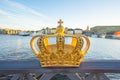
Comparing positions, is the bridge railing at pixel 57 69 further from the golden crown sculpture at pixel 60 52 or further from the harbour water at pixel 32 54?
the harbour water at pixel 32 54

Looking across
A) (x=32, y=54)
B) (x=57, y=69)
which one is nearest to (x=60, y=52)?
(x=57, y=69)

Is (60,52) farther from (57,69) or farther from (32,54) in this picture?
(32,54)

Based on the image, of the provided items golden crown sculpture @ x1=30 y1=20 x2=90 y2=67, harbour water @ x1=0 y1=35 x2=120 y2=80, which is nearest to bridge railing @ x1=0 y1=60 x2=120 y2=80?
golden crown sculpture @ x1=30 y1=20 x2=90 y2=67

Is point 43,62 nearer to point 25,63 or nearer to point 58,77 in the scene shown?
point 25,63

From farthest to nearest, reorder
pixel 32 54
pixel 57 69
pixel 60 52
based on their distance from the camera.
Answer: pixel 32 54, pixel 60 52, pixel 57 69

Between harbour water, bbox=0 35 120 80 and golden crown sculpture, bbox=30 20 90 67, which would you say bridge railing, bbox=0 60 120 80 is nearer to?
golden crown sculpture, bbox=30 20 90 67

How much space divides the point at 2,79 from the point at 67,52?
29.1 ft

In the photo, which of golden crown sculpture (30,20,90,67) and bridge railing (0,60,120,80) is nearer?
bridge railing (0,60,120,80)

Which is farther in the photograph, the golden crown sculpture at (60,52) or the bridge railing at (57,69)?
the golden crown sculpture at (60,52)

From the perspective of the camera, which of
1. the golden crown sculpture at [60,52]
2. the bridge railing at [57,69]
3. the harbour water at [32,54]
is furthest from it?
the harbour water at [32,54]

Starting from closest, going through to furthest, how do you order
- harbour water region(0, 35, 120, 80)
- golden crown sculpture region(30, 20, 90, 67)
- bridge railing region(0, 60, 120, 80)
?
bridge railing region(0, 60, 120, 80) → golden crown sculpture region(30, 20, 90, 67) → harbour water region(0, 35, 120, 80)

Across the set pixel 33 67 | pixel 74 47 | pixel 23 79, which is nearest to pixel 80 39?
pixel 74 47

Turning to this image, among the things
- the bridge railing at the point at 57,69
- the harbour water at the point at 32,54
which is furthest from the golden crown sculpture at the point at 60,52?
the harbour water at the point at 32,54

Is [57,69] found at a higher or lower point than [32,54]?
higher
